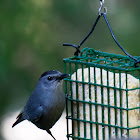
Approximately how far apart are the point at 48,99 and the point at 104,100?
80 centimetres

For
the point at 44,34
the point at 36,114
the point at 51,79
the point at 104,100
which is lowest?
the point at 36,114

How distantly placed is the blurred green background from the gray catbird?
256 cm

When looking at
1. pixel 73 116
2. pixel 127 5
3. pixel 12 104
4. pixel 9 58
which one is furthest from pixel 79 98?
pixel 12 104

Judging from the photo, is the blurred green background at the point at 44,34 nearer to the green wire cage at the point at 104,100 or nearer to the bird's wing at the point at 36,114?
the bird's wing at the point at 36,114

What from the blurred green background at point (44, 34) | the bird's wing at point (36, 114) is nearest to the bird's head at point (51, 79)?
the bird's wing at point (36, 114)

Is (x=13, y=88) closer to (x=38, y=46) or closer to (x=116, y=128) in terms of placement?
(x=38, y=46)

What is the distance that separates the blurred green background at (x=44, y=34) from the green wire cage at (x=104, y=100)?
2.82 metres

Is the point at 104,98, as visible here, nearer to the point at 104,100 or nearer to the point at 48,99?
the point at 104,100

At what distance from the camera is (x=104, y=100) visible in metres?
6.52

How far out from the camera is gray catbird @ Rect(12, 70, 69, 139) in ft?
22.7

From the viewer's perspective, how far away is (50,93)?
6.99 m

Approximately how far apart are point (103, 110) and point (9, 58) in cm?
358

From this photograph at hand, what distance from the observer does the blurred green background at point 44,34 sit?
377 inches

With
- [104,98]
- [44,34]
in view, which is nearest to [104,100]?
[104,98]
